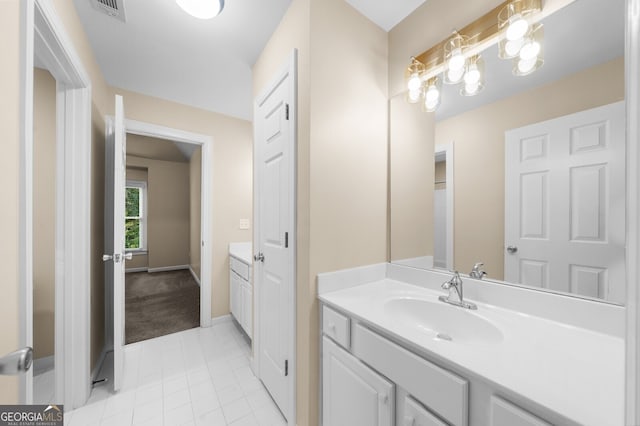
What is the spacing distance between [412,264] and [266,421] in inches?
52.1

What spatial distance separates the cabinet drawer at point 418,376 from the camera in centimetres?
67

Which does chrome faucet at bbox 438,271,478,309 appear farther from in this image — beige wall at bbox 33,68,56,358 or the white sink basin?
beige wall at bbox 33,68,56,358

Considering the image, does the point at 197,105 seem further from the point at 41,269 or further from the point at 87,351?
the point at 87,351

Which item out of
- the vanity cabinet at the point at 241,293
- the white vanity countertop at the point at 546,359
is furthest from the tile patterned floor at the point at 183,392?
the white vanity countertop at the point at 546,359

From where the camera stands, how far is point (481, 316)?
0.99 m

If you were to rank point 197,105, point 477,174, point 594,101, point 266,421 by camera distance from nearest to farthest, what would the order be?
point 594,101
point 477,174
point 266,421
point 197,105

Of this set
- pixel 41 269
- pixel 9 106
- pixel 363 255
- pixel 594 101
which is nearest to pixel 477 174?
pixel 594 101

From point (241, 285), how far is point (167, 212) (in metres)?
4.24

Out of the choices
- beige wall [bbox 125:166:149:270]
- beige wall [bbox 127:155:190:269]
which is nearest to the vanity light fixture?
beige wall [bbox 127:155:190:269]

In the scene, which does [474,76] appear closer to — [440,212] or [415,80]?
[415,80]

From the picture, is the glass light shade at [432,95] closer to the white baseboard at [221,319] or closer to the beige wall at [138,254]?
the white baseboard at [221,319]

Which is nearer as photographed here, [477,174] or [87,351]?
[477,174]

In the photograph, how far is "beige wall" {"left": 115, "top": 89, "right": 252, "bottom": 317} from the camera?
8.41 feet

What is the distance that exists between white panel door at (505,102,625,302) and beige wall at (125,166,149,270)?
21.3 ft
